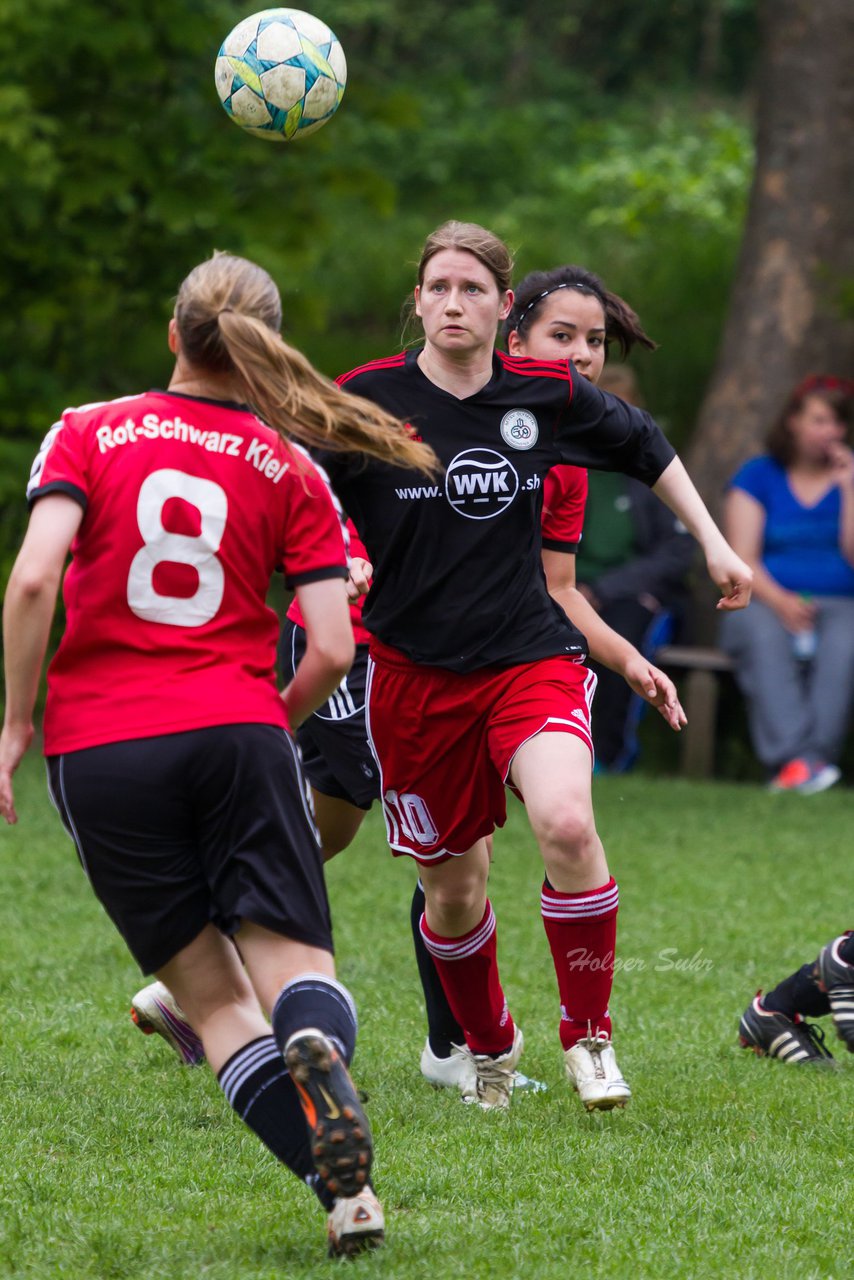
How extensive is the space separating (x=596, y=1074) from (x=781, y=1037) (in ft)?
2.98

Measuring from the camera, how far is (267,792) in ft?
10.7

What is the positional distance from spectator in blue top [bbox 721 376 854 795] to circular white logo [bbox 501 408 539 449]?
5950 millimetres

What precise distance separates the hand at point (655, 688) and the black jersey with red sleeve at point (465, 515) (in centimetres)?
19

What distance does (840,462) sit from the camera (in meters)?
10.1

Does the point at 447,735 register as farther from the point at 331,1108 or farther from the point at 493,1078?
the point at 331,1108

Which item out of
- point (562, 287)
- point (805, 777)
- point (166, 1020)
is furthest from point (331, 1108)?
point (805, 777)

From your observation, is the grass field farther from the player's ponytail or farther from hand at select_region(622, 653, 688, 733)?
the player's ponytail

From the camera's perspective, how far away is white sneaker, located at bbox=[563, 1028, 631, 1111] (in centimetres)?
432

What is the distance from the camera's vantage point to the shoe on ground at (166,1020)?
4824 mm

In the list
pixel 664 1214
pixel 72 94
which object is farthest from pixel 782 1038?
pixel 72 94

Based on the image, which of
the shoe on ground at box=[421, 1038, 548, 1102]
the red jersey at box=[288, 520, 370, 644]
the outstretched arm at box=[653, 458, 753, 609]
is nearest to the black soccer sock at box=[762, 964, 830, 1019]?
the shoe on ground at box=[421, 1038, 548, 1102]

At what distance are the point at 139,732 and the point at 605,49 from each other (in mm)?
20200

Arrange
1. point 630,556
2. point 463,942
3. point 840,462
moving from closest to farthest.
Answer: point 463,942 → point 840,462 → point 630,556

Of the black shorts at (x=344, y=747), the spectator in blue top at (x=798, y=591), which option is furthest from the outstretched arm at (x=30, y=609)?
the spectator in blue top at (x=798, y=591)
